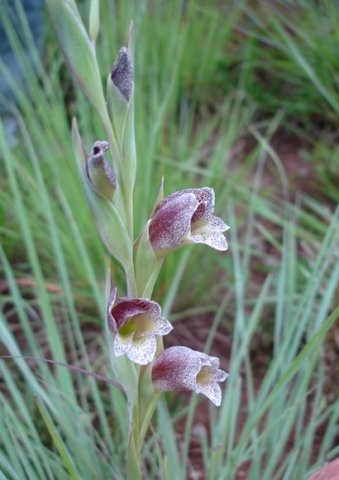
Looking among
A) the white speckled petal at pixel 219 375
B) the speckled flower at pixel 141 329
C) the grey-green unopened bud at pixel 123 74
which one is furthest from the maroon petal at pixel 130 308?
the grey-green unopened bud at pixel 123 74

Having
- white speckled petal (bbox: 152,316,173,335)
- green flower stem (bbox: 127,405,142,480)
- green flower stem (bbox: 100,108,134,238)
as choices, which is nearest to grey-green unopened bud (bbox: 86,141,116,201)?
green flower stem (bbox: 100,108,134,238)

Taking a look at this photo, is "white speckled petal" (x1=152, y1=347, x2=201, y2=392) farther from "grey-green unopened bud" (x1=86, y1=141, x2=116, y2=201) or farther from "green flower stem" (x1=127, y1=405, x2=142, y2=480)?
"grey-green unopened bud" (x1=86, y1=141, x2=116, y2=201)

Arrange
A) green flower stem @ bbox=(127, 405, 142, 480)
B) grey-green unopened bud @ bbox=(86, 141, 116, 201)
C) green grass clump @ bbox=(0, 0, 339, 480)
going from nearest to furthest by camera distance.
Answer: grey-green unopened bud @ bbox=(86, 141, 116, 201), green flower stem @ bbox=(127, 405, 142, 480), green grass clump @ bbox=(0, 0, 339, 480)

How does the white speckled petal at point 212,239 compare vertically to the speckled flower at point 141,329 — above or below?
above

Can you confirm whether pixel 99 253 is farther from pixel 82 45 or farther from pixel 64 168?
pixel 82 45

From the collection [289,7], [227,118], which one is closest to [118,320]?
[227,118]

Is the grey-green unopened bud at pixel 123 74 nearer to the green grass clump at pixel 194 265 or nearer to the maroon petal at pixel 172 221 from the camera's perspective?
the maroon petal at pixel 172 221
